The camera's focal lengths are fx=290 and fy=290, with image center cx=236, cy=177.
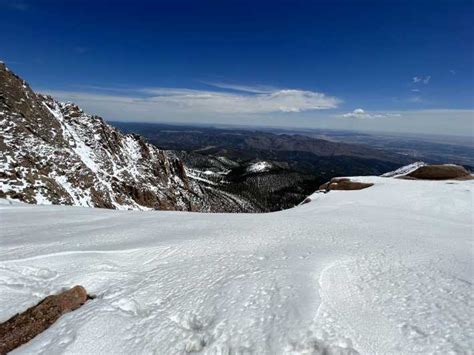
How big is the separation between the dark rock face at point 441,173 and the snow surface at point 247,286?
92.5ft

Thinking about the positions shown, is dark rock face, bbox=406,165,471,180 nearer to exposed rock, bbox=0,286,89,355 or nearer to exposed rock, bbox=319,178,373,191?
exposed rock, bbox=319,178,373,191

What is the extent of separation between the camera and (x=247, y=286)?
6609mm

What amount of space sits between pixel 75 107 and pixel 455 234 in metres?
95.5

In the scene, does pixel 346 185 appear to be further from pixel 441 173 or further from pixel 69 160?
pixel 69 160

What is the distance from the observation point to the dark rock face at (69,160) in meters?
41.9

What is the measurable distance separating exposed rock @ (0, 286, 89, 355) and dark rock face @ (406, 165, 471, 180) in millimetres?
40293

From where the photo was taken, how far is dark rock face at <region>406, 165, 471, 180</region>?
115ft

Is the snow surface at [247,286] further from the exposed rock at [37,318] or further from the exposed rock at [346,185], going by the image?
the exposed rock at [346,185]

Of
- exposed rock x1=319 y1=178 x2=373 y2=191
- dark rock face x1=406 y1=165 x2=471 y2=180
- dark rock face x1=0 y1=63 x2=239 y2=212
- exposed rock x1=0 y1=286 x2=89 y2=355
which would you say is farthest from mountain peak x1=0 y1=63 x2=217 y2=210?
dark rock face x1=406 y1=165 x2=471 y2=180

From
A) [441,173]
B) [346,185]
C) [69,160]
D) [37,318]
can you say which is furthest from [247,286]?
[69,160]

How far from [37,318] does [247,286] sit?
14.4ft

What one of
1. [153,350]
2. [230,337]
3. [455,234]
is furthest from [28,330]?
[455,234]

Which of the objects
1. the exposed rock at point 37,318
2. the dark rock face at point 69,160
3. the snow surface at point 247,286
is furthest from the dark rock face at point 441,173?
the dark rock face at point 69,160

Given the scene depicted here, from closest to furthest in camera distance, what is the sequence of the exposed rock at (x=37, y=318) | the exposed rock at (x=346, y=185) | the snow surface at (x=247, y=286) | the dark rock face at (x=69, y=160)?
the snow surface at (x=247, y=286)
the exposed rock at (x=37, y=318)
the exposed rock at (x=346, y=185)
the dark rock face at (x=69, y=160)
